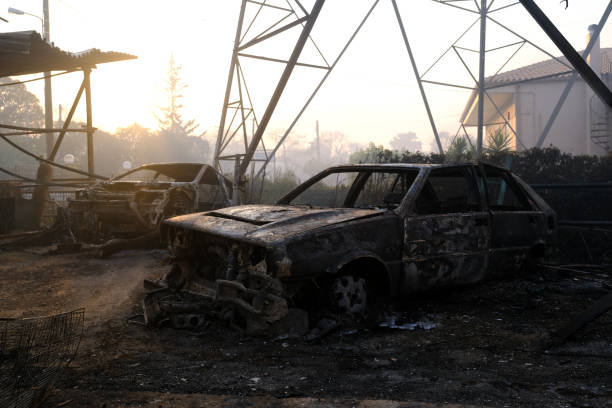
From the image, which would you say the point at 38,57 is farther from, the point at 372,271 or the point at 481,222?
the point at 481,222

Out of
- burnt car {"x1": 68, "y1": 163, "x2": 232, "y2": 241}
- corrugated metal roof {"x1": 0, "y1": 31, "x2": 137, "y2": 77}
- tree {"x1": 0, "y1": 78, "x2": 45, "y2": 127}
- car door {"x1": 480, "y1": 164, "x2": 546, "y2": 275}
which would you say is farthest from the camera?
tree {"x1": 0, "y1": 78, "x2": 45, "y2": 127}

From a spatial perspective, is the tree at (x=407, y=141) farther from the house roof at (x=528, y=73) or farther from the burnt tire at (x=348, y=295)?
the burnt tire at (x=348, y=295)

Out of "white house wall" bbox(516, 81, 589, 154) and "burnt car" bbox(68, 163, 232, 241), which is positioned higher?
"white house wall" bbox(516, 81, 589, 154)

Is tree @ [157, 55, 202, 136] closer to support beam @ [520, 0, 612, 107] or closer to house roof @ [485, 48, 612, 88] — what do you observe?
house roof @ [485, 48, 612, 88]

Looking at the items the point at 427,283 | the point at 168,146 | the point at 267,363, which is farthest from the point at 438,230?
the point at 168,146

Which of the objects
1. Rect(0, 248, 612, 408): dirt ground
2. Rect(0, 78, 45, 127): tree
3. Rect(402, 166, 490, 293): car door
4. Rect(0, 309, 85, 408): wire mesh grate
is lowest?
Rect(0, 248, 612, 408): dirt ground

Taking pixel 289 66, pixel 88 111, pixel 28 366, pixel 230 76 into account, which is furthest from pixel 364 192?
pixel 88 111

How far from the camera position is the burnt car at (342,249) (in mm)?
3719

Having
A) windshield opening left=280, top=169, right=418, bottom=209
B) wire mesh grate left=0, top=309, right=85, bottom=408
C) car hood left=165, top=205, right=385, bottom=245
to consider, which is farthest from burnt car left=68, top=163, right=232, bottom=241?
wire mesh grate left=0, top=309, right=85, bottom=408

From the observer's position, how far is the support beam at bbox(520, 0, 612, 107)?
17.2 feet

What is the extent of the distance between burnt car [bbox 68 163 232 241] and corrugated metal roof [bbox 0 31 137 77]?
2.36 m

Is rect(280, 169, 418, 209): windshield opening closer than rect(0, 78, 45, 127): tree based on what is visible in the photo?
Yes

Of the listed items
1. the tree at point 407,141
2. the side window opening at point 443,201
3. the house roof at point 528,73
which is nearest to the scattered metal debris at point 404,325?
the side window opening at point 443,201

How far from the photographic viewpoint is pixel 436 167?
4.77m
